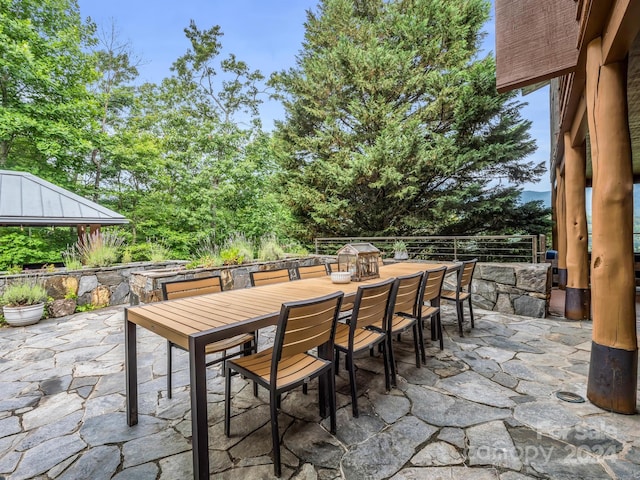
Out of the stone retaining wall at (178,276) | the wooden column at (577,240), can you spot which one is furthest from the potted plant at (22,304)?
the wooden column at (577,240)

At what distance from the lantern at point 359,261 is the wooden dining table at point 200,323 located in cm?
33

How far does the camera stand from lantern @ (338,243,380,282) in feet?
9.93

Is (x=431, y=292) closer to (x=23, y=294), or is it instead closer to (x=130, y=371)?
(x=130, y=371)

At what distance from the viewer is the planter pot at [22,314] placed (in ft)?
13.3

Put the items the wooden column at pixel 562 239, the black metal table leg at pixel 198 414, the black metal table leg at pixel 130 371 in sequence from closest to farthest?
the black metal table leg at pixel 198 414, the black metal table leg at pixel 130 371, the wooden column at pixel 562 239

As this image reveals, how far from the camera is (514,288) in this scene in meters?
4.79

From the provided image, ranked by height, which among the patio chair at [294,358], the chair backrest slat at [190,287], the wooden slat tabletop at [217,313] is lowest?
the patio chair at [294,358]

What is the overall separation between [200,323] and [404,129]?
281 inches

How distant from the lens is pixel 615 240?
2.10 meters

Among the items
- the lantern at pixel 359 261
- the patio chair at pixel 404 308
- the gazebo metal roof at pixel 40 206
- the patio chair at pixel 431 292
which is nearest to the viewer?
the patio chair at pixel 404 308

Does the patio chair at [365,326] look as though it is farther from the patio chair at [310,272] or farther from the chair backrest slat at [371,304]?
the patio chair at [310,272]

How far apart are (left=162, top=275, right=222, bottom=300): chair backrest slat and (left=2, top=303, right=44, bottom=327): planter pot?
125 inches

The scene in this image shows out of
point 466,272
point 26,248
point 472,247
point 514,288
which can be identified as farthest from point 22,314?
point 472,247

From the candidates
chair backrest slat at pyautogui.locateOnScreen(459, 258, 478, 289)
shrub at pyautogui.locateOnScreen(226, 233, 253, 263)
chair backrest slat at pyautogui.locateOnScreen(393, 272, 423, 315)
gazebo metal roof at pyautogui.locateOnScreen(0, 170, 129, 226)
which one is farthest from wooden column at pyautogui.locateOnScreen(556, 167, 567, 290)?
gazebo metal roof at pyautogui.locateOnScreen(0, 170, 129, 226)
